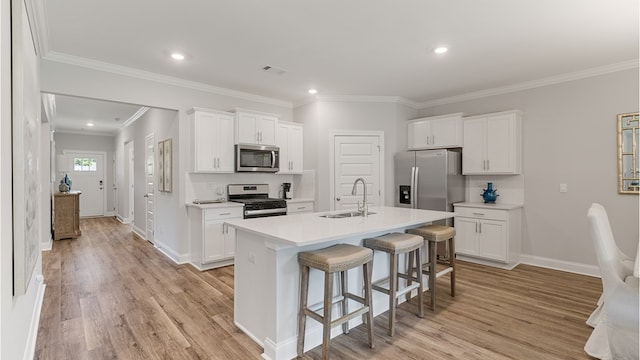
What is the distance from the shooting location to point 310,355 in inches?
89.3

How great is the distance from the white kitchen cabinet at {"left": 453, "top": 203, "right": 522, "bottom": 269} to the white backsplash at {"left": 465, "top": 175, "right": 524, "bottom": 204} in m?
0.23

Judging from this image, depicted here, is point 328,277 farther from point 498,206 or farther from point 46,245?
point 46,245

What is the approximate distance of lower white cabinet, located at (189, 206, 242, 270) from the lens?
4.23m

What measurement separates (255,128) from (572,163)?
14.5ft

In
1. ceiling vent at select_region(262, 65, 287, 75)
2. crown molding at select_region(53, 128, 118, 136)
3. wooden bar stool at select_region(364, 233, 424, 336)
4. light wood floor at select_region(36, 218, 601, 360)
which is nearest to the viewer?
light wood floor at select_region(36, 218, 601, 360)

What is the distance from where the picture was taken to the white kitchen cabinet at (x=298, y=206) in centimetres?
515

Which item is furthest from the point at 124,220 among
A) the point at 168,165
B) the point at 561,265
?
the point at 561,265

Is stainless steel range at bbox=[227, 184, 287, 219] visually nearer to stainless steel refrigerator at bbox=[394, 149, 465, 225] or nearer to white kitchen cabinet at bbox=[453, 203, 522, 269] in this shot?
stainless steel refrigerator at bbox=[394, 149, 465, 225]

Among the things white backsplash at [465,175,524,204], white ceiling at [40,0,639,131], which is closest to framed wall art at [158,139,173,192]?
white ceiling at [40,0,639,131]

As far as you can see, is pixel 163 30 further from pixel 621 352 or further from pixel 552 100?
pixel 552 100

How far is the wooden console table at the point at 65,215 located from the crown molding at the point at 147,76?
379 cm

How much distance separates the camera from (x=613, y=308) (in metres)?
2.11

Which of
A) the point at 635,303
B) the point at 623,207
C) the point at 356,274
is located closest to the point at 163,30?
the point at 356,274

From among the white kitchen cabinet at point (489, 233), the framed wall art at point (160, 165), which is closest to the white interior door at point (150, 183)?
the framed wall art at point (160, 165)
